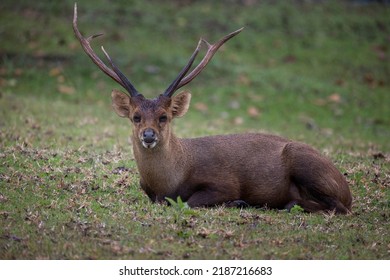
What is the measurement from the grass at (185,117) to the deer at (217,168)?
12.1 inches

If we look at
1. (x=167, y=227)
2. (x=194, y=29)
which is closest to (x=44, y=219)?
(x=167, y=227)

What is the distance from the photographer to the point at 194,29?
21281 millimetres

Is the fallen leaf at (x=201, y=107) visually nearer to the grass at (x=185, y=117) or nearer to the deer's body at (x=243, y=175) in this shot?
the grass at (x=185, y=117)

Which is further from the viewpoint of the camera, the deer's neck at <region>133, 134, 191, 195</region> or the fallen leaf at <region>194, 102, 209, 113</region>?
the fallen leaf at <region>194, 102, 209, 113</region>

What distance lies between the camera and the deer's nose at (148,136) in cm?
783

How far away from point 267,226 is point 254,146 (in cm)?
153

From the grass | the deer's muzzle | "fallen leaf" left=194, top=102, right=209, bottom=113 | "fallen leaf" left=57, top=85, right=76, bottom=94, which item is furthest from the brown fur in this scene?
"fallen leaf" left=57, top=85, right=76, bottom=94

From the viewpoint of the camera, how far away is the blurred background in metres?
15.7

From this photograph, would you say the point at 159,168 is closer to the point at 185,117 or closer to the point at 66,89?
the point at 185,117

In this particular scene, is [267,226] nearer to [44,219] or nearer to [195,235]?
[195,235]

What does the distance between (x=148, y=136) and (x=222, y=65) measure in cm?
1184

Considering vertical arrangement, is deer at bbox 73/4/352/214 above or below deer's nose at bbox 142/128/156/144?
below

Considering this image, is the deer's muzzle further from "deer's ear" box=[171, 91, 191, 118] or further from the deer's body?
"deer's ear" box=[171, 91, 191, 118]

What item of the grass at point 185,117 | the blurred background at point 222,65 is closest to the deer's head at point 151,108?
the grass at point 185,117
